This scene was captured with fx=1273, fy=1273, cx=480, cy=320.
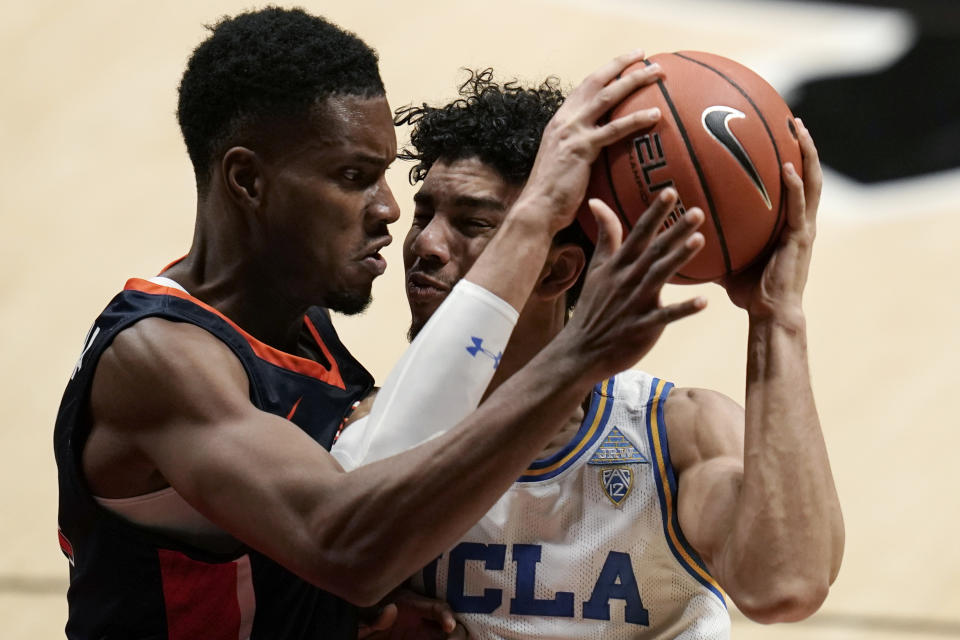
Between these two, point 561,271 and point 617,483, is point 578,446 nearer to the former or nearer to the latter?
point 617,483

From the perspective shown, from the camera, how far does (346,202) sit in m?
2.11

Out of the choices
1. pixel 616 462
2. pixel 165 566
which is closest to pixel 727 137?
pixel 616 462

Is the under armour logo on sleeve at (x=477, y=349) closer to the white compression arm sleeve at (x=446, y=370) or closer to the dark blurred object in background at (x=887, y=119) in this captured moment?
the white compression arm sleeve at (x=446, y=370)

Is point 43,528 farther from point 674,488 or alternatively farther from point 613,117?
point 613,117

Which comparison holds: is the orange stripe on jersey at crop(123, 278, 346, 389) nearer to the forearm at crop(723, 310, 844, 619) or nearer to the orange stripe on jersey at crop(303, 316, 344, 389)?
the orange stripe on jersey at crop(303, 316, 344, 389)

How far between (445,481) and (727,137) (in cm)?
69

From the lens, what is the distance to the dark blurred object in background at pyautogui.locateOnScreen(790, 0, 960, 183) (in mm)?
5270

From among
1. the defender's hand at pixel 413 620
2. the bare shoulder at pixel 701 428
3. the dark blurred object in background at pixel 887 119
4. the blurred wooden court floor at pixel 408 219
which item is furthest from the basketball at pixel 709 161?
the dark blurred object in background at pixel 887 119

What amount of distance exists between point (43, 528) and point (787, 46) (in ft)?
12.1

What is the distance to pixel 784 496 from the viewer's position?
1986mm

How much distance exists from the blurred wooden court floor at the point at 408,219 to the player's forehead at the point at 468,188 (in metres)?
1.88

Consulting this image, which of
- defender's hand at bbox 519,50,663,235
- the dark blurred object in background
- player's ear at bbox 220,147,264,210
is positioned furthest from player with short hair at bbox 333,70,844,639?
the dark blurred object in background

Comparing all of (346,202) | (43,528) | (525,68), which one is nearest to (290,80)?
(346,202)

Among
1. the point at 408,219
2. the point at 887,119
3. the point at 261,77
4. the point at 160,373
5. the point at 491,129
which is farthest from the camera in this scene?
the point at 887,119
